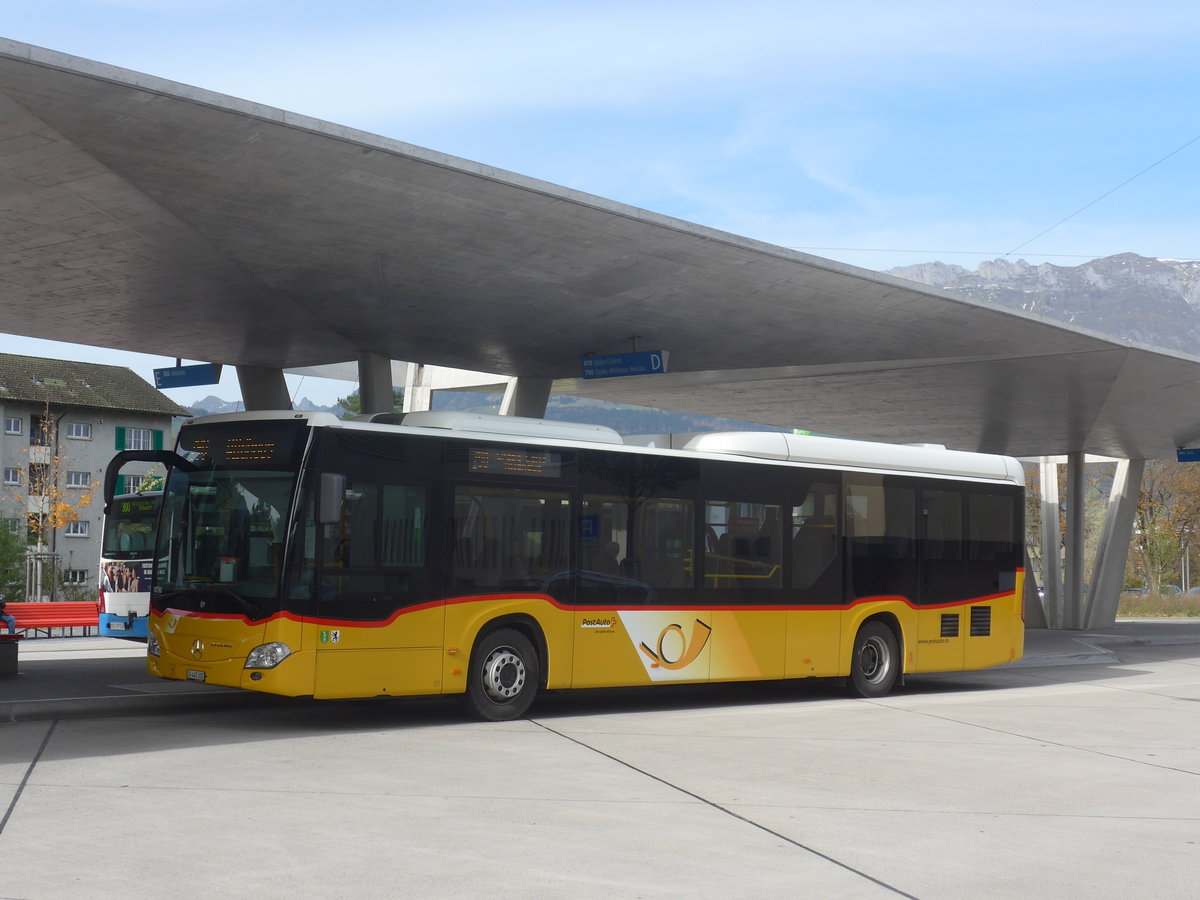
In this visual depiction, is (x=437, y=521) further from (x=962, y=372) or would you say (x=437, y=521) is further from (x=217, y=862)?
(x=962, y=372)

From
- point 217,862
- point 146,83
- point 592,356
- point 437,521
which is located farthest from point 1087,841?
point 592,356

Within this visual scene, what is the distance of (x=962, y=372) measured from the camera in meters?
24.1

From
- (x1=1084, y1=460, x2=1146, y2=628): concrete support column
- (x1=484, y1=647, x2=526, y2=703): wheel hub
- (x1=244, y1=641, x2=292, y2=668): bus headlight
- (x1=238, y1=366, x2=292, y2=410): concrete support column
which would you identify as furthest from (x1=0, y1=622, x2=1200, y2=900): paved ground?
(x1=1084, y1=460, x2=1146, y2=628): concrete support column

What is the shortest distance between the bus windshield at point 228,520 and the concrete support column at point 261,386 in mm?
11805

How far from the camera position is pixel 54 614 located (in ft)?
85.8

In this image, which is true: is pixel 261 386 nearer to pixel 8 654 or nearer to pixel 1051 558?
pixel 8 654

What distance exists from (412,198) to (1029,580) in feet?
94.8

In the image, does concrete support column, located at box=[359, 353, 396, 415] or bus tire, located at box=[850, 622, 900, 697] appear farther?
concrete support column, located at box=[359, 353, 396, 415]

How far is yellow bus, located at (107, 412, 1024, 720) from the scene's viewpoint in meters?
11.8

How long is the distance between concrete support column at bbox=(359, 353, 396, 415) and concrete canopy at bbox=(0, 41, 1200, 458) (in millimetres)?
258

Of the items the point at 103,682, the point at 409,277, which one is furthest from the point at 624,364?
the point at 103,682

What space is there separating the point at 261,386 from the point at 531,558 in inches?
507

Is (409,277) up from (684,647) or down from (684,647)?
up

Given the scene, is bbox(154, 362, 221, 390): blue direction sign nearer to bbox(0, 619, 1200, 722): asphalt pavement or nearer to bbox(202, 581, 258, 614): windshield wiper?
bbox(0, 619, 1200, 722): asphalt pavement
